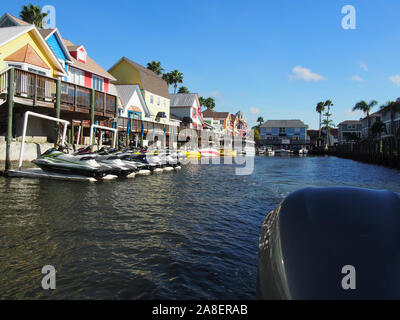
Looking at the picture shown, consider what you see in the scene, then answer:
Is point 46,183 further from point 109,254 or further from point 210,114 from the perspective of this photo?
point 210,114

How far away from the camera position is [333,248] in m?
2.47

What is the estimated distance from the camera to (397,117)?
72438 millimetres

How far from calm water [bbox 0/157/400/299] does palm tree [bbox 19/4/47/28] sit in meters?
38.0

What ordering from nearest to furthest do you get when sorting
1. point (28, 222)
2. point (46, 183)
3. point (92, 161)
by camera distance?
1. point (28, 222)
2. point (46, 183)
3. point (92, 161)

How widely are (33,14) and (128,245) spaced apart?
45231mm

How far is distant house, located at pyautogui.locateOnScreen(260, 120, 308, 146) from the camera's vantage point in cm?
13293

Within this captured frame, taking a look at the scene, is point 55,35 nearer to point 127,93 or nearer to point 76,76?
point 76,76

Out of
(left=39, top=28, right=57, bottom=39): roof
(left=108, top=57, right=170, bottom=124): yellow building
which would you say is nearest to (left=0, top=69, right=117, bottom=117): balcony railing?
(left=39, top=28, right=57, bottom=39): roof

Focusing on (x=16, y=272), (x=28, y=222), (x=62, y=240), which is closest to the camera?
(x=16, y=272)

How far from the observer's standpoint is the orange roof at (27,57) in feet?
74.0

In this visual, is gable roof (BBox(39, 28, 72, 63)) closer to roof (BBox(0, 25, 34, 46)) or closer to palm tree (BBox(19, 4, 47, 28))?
roof (BBox(0, 25, 34, 46))

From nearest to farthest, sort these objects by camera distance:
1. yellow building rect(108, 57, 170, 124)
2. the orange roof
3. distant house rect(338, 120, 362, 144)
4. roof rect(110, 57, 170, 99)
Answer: the orange roof < yellow building rect(108, 57, 170, 124) < roof rect(110, 57, 170, 99) < distant house rect(338, 120, 362, 144)
